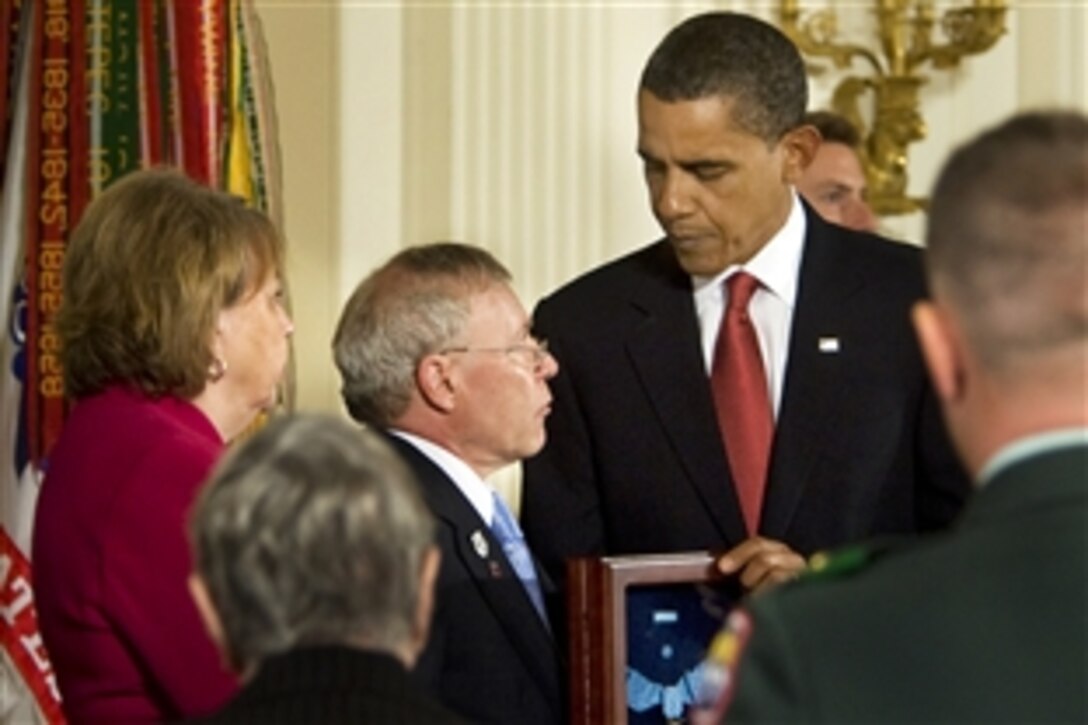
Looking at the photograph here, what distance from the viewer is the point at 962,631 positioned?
1.75 m

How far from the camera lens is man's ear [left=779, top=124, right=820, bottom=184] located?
3.78 metres

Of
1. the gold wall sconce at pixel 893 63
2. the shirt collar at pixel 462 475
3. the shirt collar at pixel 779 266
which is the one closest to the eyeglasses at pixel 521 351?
the shirt collar at pixel 462 475

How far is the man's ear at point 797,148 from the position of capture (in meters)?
3.78

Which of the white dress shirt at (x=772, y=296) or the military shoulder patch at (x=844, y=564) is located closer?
the military shoulder patch at (x=844, y=564)

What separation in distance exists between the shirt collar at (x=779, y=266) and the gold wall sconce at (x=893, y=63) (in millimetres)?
1973

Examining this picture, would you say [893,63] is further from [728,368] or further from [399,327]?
[399,327]

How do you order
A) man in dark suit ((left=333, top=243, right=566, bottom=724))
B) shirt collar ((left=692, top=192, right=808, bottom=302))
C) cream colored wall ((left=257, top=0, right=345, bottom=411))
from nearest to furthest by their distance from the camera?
man in dark suit ((left=333, top=243, right=566, bottom=724)) → shirt collar ((left=692, top=192, right=808, bottom=302)) → cream colored wall ((left=257, top=0, right=345, bottom=411))

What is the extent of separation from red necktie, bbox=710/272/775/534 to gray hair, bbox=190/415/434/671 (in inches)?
67.7

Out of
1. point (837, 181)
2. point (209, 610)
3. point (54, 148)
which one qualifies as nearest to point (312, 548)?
point (209, 610)

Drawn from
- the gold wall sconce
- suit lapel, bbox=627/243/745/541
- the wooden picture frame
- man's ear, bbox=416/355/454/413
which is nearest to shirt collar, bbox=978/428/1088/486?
the wooden picture frame

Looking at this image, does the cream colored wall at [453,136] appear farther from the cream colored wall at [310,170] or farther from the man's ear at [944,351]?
the man's ear at [944,351]

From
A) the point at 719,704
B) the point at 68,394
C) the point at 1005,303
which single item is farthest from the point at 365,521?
the point at 68,394

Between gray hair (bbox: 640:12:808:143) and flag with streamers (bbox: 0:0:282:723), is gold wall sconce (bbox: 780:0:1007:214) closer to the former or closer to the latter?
flag with streamers (bbox: 0:0:282:723)

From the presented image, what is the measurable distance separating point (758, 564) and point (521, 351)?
478 mm
